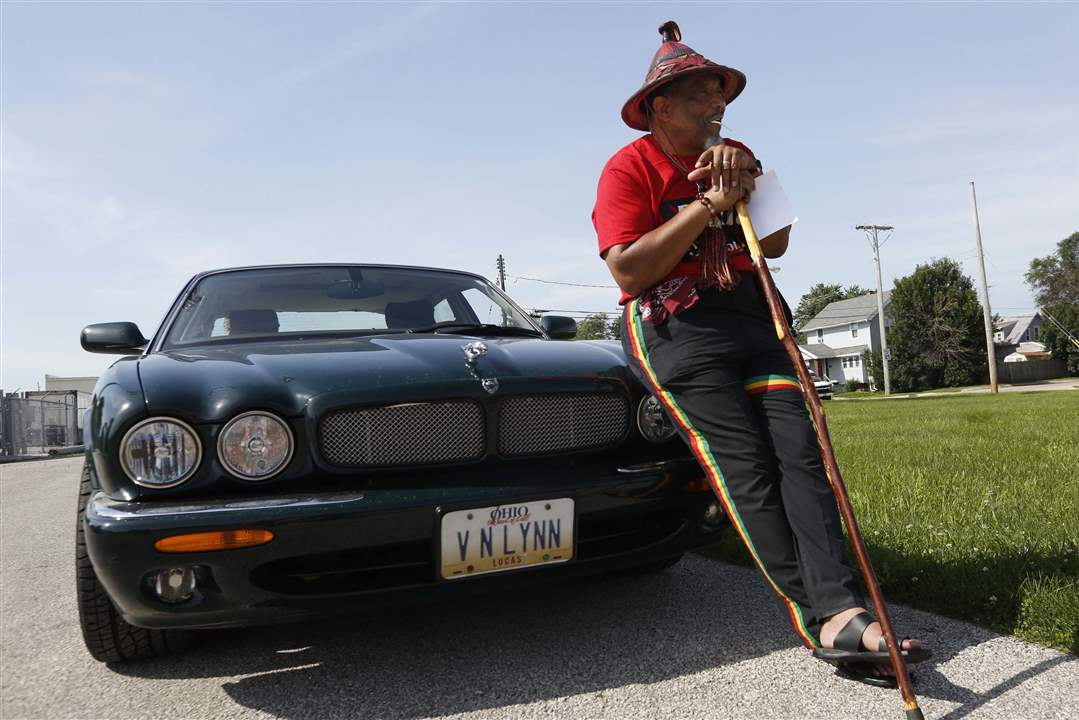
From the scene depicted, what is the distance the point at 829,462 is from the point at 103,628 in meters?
2.19

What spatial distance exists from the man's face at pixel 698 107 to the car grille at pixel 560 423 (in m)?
0.88

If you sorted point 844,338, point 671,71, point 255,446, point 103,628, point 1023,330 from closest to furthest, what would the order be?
point 255,446 < point 671,71 < point 103,628 < point 844,338 < point 1023,330

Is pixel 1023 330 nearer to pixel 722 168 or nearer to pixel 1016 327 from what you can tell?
pixel 1016 327

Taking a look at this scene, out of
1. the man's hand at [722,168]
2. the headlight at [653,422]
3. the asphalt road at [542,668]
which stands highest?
the man's hand at [722,168]

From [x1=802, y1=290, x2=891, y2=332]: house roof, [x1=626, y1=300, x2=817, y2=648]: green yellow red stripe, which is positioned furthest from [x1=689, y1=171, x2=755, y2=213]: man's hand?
[x1=802, y1=290, x2=891, y2=332]: house roof

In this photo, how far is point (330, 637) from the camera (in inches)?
107

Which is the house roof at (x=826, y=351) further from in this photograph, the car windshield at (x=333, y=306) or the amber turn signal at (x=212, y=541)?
the amber turn signal at (x=212, y=541)

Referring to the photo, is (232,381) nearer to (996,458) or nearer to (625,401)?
(625,401)

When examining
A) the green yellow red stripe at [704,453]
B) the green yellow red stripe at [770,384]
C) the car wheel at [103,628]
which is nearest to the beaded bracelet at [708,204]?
the green yellow red stripe at [704,453]

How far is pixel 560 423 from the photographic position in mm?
2564

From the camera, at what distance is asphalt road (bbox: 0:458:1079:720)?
206 cm

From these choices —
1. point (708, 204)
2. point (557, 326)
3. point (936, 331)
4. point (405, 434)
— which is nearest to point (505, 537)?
point (405, 434)

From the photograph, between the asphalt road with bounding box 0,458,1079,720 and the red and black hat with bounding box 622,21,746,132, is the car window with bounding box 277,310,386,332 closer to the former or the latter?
the asphalt road with bounding box 0,458,1079,720

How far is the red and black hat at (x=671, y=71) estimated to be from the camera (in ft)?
7.62
